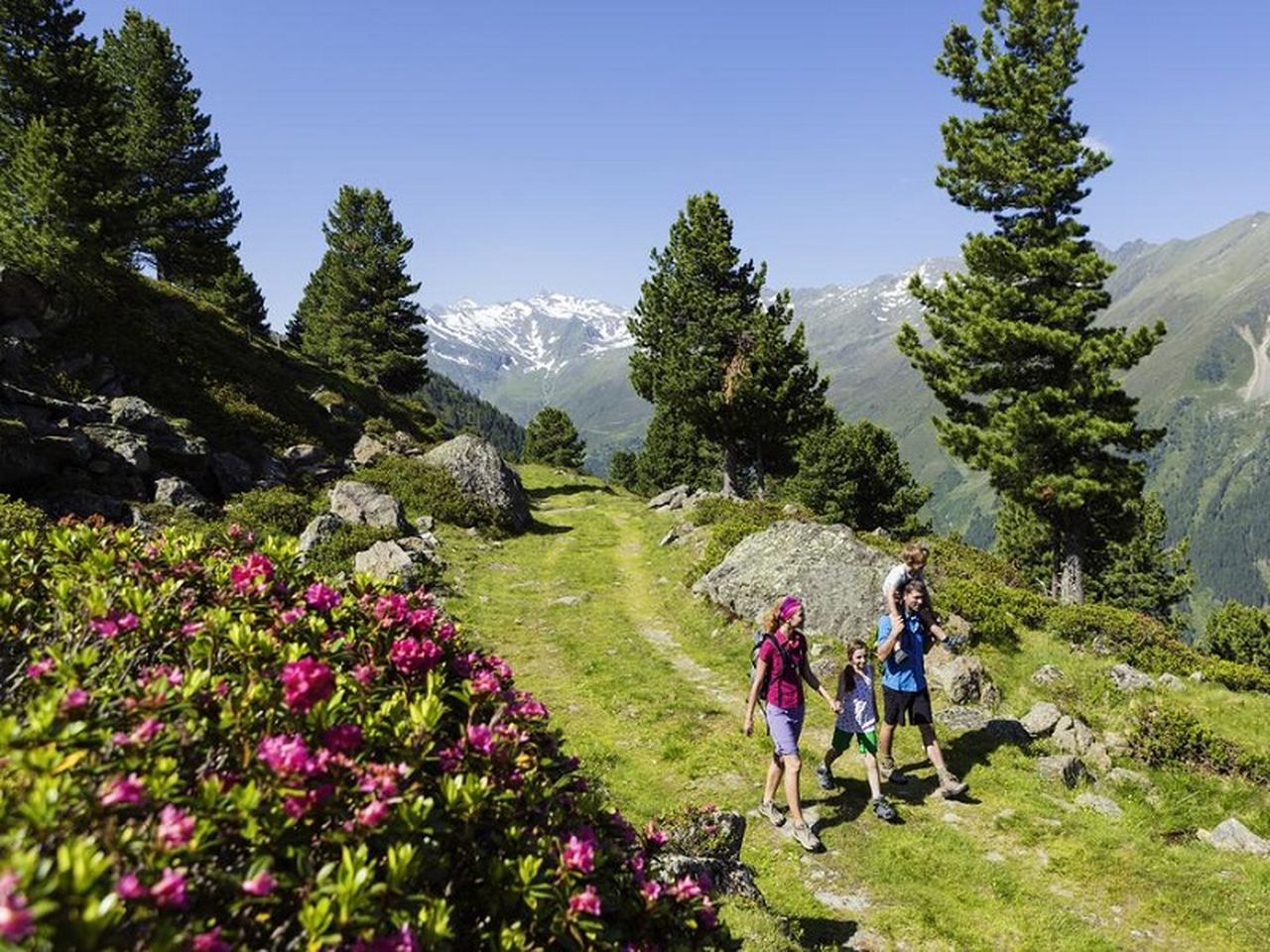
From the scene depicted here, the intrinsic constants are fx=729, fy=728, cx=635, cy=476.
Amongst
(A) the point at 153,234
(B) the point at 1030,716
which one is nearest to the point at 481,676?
(B) the point at 1030,716

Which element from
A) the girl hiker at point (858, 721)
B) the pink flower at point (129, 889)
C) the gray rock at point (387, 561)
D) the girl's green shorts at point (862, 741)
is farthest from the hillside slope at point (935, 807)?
the pink flower at point (129, 889)

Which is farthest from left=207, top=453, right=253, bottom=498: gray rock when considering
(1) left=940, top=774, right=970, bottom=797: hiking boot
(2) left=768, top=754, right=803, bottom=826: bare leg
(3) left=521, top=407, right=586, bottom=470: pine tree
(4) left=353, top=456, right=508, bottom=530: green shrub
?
(3) left=521, top=407, right=586, bottom=470: pine tree

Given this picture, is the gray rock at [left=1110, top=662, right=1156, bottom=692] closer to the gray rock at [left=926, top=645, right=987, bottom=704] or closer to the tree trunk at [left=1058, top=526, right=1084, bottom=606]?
the gray rock at [left=926, top=645, right=987, bottom=704]

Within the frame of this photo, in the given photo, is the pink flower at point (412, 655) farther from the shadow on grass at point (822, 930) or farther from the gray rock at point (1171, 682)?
the gray rock at point (1171, 682)

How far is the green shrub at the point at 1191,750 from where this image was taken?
12.0m

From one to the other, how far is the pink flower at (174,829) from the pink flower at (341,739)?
79cm

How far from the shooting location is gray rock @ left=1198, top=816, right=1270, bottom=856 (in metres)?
9.91

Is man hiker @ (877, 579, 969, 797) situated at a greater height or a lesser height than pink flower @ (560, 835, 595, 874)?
lesser

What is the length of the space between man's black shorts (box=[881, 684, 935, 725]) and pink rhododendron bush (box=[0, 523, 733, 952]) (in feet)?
21.1

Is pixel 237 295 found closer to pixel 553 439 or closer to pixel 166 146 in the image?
pixel 166 146

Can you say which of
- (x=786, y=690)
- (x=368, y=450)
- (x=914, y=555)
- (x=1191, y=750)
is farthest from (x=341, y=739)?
(x=368, y=450)

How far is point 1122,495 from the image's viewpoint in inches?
949

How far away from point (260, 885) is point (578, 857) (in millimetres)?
1667

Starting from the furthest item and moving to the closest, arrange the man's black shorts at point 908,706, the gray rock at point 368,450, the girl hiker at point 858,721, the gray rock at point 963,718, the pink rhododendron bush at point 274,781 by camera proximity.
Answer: the gray rock at point 368,450
the gray rock at point 963,718
the man's black shorts at point 908,706
the girl hiker at point 858,721
the pink rhododendron bush at point 274,781
